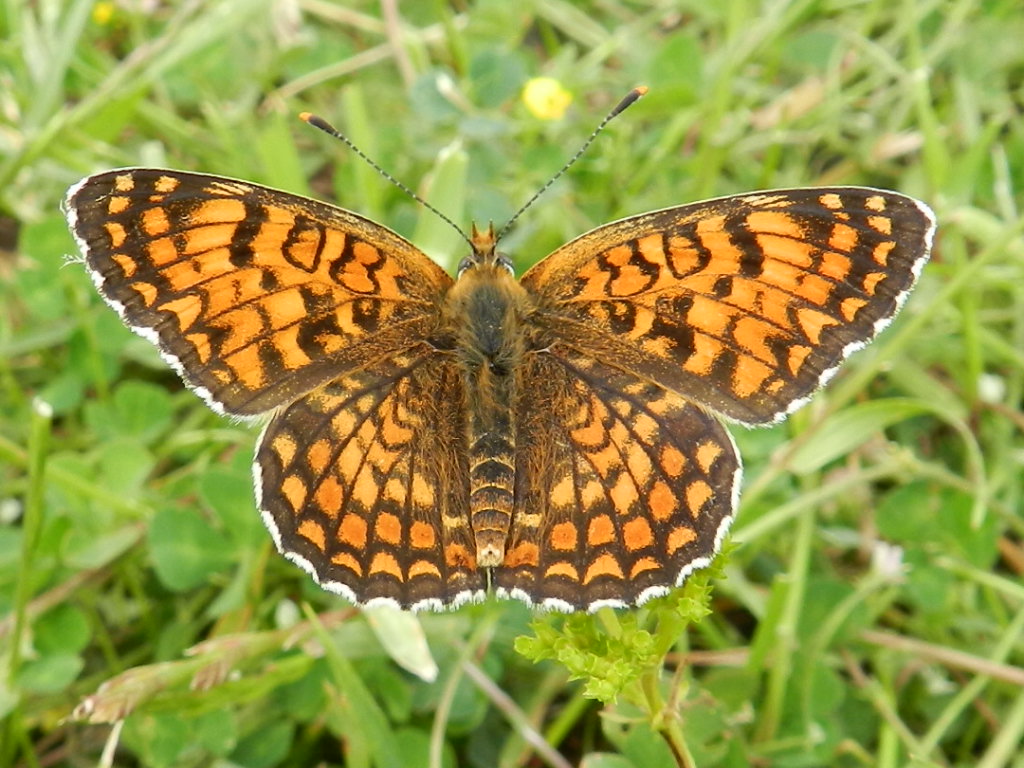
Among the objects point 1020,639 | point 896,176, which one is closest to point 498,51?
point 896,176

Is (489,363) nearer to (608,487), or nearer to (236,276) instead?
(608,487)

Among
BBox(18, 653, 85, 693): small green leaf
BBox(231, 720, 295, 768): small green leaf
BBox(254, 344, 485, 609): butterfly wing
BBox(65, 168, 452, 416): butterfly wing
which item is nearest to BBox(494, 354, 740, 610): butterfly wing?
BBox(254, 344, 485, 609): butterfly wing

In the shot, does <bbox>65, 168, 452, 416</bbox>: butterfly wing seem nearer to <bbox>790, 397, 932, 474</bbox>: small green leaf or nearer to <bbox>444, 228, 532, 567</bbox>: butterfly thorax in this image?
<bbox>444, 228, 532, 567</bbox>: butterfly thorax

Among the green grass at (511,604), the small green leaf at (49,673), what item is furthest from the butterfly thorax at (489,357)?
the small green leaf at (49,673)

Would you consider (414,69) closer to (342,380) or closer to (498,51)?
(498,51)

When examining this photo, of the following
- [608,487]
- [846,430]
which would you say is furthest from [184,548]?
[846,430]

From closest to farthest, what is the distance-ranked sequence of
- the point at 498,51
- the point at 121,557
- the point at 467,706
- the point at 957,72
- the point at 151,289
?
the point at 151,289
the point at 467,706
the point at 121,557
the point at 498,51
the point at 957,72
